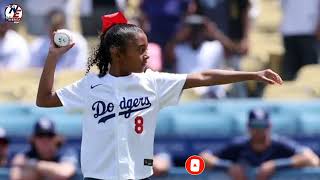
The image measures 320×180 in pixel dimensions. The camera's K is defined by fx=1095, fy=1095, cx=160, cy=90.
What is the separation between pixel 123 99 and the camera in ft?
15.7

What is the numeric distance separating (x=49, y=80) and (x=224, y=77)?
0.77 m

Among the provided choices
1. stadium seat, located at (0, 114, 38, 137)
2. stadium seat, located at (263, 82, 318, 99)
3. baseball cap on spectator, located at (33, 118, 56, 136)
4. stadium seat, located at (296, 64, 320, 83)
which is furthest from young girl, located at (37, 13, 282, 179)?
stadium seat, located at (296, 64, 320, 83)

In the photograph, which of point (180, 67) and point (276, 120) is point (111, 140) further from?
point (180, 67)

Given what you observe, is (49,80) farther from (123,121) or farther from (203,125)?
(203,125)

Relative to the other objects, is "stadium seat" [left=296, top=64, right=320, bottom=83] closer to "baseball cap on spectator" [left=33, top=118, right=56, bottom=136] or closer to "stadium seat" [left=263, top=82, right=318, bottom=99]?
"stadium seat" [left=263, top=82, right=318, bottom=99]

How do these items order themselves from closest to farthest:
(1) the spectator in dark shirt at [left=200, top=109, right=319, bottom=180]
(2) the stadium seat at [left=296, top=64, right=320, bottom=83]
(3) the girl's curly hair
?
1. (3) the girl's curly hair
2. (1) the spectator in dark shirt at [left=200, top=109, right=319, bottom=180]
3. (2) the stadium seat at [left=296, top=64, right=320, bottom=83]

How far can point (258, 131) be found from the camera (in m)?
7.72

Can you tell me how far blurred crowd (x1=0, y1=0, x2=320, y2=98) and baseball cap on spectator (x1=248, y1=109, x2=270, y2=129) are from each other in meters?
1.01

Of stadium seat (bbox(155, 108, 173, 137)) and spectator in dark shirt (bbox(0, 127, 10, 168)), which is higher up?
stadium seat (bbox(155, 108, 173, 137))

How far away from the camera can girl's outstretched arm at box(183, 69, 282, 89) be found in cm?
465

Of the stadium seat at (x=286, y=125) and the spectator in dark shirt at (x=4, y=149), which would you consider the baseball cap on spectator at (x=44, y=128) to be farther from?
the stadium seat at (x=286, y=125)

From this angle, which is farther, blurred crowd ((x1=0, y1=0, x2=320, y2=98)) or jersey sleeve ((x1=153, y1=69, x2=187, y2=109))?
blurred crowd ((x1=0, y1=0, x2=320, y2=98))

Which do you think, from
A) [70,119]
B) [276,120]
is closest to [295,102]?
[276,120]

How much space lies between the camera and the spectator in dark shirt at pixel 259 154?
767 centimetres
